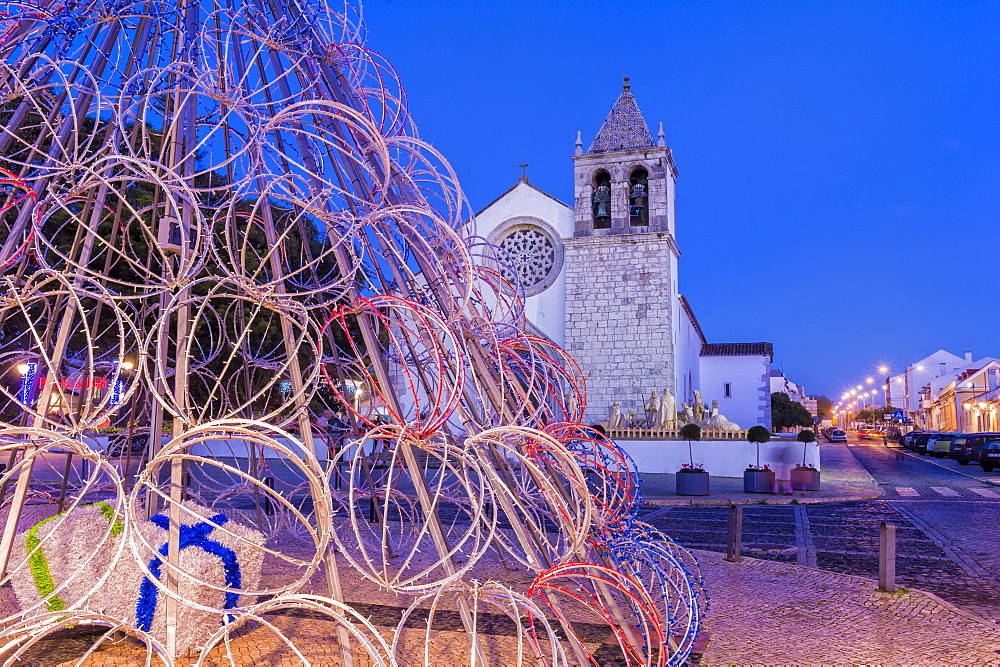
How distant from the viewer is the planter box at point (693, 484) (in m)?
17.4

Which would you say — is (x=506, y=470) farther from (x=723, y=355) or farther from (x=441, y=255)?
(x=723, y=355)

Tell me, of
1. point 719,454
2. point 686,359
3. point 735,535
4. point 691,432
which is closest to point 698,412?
point 719,454

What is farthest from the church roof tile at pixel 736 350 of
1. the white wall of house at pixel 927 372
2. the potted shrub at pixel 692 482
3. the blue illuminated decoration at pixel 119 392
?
the white wall of house at pixel 927 372

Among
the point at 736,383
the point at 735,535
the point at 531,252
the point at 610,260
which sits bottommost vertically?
the point at 735,535

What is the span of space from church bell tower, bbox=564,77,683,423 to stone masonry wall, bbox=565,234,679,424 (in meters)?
0.04

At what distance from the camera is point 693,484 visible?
17.5 metres

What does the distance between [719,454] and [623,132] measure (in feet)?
40.9

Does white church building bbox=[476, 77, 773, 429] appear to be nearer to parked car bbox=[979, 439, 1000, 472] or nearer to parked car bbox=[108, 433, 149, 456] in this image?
parked car bbox=[979, 439, 1000, 472]

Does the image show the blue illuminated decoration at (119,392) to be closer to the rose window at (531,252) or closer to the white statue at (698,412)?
the white statue at (698,412)

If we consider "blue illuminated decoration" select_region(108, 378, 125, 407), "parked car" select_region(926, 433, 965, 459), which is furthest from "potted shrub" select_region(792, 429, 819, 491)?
"parked car" select_region(926, 433, 965, 459)

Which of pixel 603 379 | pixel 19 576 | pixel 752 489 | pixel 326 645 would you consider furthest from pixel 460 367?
pixel 603 379

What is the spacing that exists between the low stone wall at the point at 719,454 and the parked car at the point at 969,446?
13.3 metres

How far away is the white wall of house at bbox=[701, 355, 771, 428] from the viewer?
44.3m

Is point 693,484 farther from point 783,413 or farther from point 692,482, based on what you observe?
point 783,413
